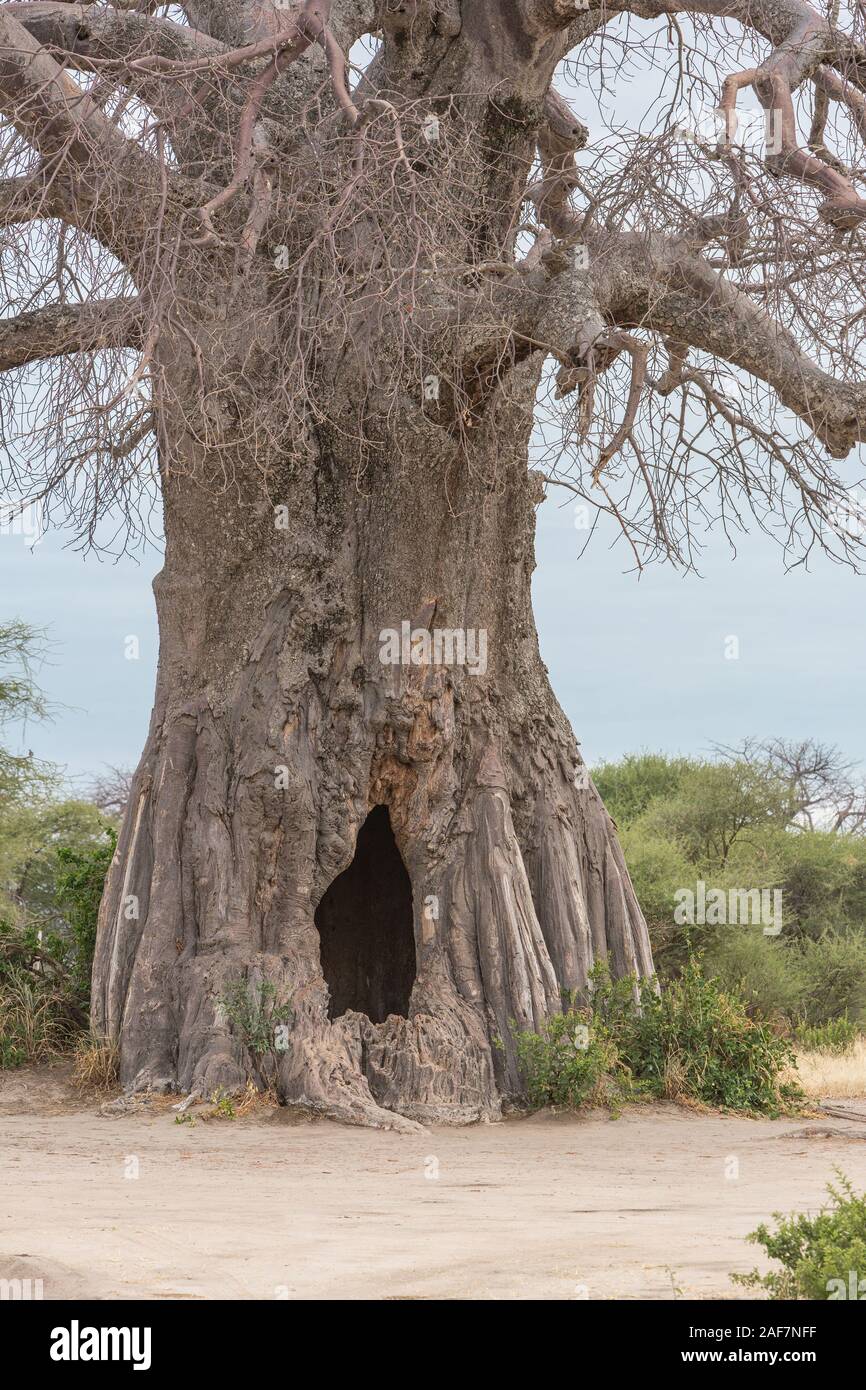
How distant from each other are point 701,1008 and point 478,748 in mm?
2242

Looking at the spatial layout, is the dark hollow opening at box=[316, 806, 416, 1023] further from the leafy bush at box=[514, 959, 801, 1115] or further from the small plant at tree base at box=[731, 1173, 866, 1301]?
the small plant at tree base at box=[731, 1173, 866, 1301]

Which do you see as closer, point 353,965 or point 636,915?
point 636,915

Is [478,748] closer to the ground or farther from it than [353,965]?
farther from it

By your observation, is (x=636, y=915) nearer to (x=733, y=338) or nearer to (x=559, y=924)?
(x=559, y=924)

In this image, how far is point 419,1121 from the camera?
29.9 feet

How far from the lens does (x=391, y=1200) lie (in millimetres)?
6617

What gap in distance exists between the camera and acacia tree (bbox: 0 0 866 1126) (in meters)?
7.96

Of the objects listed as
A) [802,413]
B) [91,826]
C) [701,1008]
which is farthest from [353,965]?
[91,826]

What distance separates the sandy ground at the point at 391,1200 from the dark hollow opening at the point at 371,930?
2.53m

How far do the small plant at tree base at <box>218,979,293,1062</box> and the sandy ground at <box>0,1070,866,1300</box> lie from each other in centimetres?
51

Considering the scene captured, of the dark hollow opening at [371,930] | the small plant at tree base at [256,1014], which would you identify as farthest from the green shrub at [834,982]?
the small plant at tree base at [256,1014]

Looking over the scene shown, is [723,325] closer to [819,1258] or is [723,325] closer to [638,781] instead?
[819,1258]

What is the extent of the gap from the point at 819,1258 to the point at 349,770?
19.4 feet

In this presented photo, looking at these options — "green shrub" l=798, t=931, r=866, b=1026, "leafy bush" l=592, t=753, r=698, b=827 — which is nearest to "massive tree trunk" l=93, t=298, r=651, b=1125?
"green shrub" l=798, t=931, r=866, b=1026
